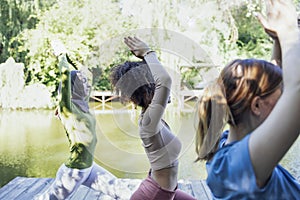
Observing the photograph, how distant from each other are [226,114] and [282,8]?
206 mm

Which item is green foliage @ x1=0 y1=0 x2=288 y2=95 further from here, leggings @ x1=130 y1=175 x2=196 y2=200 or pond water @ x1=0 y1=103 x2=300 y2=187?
leggings @ x1=130 y1=175 x2=196 y2=200

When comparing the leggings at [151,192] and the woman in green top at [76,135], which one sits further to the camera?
the woman in green top at [76,135]

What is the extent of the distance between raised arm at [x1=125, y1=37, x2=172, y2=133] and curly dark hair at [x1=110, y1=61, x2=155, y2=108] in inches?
3.1

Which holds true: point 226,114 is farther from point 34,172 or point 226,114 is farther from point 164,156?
point 34,172

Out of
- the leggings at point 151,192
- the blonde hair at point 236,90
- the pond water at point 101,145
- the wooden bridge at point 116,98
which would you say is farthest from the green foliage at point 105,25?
the blonde hair at point 236,90

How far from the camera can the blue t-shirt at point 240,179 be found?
0.70 m

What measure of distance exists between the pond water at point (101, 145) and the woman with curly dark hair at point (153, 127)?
0.38ft

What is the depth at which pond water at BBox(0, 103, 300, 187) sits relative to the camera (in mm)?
1903

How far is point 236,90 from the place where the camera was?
78cm

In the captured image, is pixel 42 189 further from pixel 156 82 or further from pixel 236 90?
pixel 236 90

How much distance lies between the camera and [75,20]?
6711 millimetres

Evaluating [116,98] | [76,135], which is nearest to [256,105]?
[116,98]

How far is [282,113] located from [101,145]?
5.35ft

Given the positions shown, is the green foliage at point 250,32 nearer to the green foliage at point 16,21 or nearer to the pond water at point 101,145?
the pond water at point 101,145
